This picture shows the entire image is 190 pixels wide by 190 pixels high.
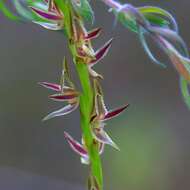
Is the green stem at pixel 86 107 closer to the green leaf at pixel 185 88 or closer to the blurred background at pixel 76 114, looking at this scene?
the green leaf at pixel 185 88

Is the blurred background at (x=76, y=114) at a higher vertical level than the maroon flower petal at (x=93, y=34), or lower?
higher

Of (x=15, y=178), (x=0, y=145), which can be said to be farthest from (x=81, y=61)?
(x=0, y=145)

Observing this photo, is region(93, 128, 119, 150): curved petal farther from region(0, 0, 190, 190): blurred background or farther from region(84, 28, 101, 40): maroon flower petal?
region(0, 0, 190, 190): blurred background

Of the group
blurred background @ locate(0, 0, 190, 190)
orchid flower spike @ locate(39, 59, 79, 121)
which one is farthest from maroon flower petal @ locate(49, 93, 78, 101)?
blurred background @ locate(0, 0, 190, 190)

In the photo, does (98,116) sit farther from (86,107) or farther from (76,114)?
(76,114)

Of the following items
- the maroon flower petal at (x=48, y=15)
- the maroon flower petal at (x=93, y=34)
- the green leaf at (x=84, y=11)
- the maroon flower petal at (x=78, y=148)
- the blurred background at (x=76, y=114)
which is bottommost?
the maroon flower petal at (x=78, y=148)

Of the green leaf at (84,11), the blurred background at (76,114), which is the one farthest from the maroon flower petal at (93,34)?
the blurred background at (76,114)

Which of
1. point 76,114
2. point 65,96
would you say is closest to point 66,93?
point 65,96

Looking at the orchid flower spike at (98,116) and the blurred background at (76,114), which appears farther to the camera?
the blurred background at (76,114)

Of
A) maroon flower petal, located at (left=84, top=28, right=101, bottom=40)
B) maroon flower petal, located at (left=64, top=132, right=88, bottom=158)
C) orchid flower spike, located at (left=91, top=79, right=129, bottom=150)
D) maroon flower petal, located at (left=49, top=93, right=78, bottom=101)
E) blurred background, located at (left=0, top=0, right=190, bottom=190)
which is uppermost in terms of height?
blurred background, located at (left=0, top=0, right=190, bottom=190)
